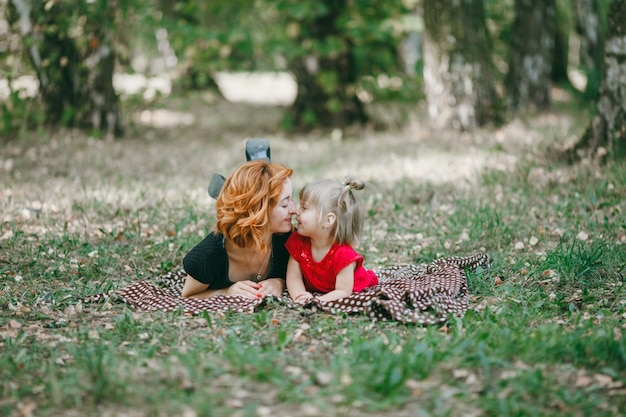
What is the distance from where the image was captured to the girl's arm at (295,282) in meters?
4.36

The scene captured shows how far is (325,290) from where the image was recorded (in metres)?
4.51

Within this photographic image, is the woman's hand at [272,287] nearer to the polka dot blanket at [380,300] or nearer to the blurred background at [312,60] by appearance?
the polka dot blanket at [380,300]

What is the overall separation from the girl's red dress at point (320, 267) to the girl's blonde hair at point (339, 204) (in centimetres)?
9

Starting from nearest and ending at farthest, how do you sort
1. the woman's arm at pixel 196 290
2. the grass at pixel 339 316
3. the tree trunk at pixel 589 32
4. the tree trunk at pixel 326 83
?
the grass at pixel 339 316 → the woman's arm at pixel 196 290 → the tree trunk at pixel 326 83 → the tree trunk at pixel 589 32

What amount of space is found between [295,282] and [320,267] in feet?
0.64

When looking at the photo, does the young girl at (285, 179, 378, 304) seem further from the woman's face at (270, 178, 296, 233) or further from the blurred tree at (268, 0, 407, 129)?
the blurred tree at (268, 0, 407, 129)

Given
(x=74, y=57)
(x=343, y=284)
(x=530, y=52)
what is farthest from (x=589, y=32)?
(x=343, y=284)

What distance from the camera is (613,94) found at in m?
7.04

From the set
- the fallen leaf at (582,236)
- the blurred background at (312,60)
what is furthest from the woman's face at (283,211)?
the blurred background at (312,60)

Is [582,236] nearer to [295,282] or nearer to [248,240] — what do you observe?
[295,282]

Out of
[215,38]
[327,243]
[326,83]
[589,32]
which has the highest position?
[589,32]

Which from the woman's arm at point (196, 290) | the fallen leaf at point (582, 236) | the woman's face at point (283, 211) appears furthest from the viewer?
the fallen leaf at point (582, 236)

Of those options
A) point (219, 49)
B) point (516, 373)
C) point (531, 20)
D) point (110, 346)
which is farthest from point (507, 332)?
point (531, 20)

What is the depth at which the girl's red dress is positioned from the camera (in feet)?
14.3
